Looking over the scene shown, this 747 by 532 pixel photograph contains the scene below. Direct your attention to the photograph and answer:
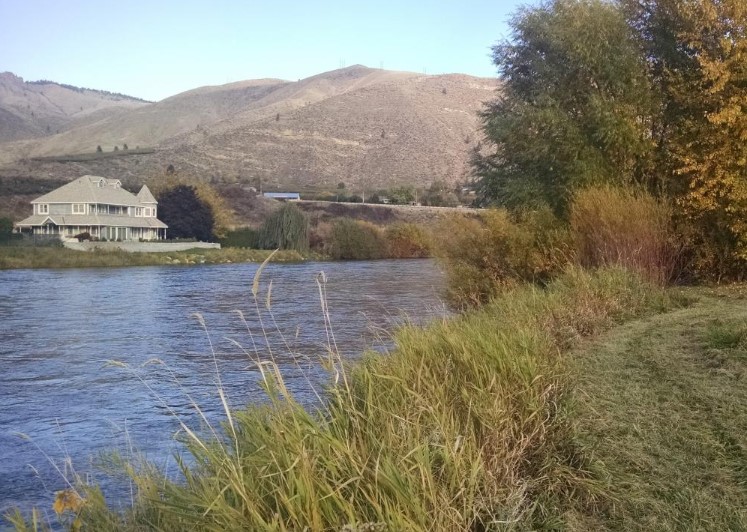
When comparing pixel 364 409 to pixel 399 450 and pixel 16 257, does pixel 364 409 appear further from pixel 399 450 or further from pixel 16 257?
pixel 16 257

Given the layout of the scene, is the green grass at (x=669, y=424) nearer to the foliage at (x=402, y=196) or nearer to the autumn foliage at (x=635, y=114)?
the autumn foliage at (x=635, y=114)

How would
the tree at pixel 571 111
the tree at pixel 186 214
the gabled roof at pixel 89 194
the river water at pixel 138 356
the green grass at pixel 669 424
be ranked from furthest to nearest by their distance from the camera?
the tree at pixel 186 214 → the gabled roof at pixel 89 194 → the tree at pixel 571 111 → the river water at pixel 138 356 → the green grass at pixel 669 424

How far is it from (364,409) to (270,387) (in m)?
0.63

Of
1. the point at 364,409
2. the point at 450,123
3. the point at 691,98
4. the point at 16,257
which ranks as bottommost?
the point at 16,257

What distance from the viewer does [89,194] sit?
63.6 meters

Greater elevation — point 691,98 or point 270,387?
point 691,98

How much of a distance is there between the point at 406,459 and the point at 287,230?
5624 centimetres

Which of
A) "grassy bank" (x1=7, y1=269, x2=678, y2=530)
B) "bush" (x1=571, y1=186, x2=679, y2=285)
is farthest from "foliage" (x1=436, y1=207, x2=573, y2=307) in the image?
"grassy bank" (x1=7, y1=269, x2=678, y2=530)

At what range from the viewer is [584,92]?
18.0 m

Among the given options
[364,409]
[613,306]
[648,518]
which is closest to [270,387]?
[364,409]

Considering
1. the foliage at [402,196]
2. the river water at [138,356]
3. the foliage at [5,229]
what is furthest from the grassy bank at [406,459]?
the foliage at [402,196]

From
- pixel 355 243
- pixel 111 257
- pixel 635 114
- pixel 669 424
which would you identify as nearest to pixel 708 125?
pixel 635 114

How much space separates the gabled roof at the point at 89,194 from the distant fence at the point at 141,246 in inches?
320

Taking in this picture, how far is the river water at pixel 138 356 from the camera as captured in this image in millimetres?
7309
